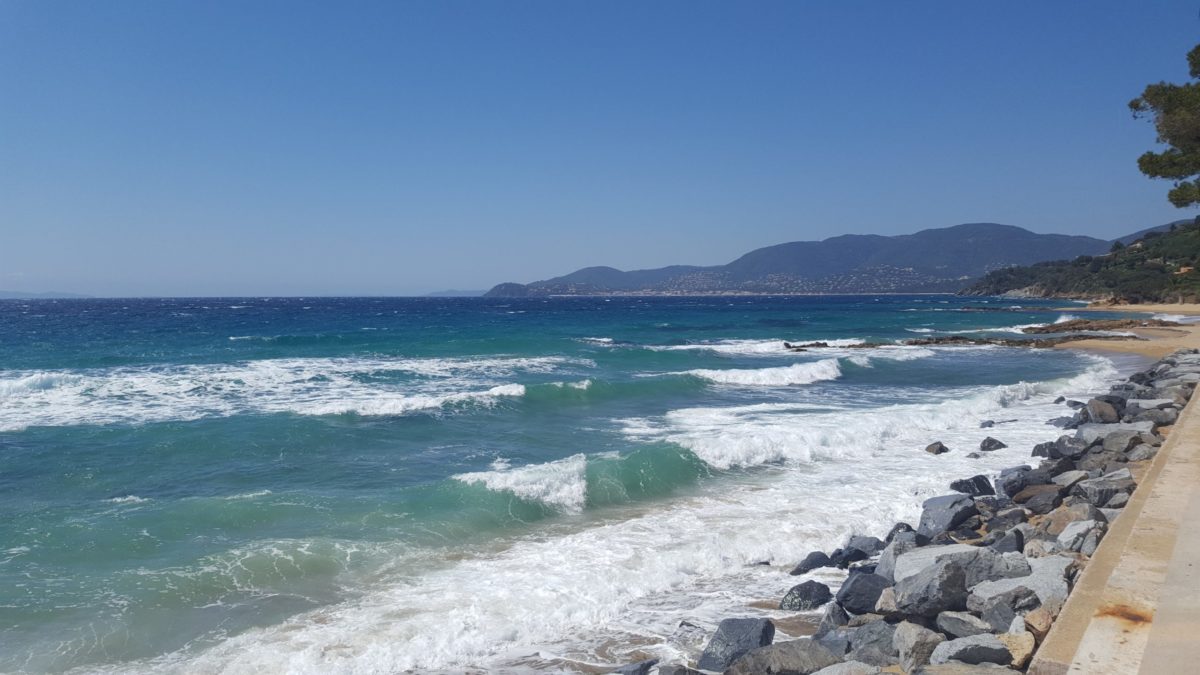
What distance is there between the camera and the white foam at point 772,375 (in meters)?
26.1

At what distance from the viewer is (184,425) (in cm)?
1667

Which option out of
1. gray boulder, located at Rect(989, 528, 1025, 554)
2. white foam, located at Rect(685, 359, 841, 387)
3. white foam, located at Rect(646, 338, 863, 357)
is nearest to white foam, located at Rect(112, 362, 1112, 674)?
gray boulder, located at Rect(989, 528, 1025, 554)

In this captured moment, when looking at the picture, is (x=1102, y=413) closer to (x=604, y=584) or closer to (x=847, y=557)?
(x=847, y=557)

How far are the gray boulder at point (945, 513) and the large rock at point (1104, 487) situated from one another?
4.16 ft

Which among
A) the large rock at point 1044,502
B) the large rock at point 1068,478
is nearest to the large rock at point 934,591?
the large rock at point 1044,502

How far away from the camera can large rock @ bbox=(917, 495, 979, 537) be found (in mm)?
8820

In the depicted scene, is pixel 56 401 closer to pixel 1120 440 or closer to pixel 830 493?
pixel 830 493

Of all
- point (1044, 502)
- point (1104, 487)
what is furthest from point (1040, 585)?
point (1044, 502)

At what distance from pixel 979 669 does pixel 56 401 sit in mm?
23031

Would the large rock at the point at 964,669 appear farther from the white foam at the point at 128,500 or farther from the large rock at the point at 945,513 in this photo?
the white foam at the point at 128,500

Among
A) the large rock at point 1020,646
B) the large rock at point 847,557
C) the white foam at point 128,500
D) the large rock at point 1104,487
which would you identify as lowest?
the white foam at point 128,500

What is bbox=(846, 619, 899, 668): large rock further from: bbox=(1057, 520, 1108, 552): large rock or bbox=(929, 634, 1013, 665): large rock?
bbox=(1057, 520, 1108, 552): large rock

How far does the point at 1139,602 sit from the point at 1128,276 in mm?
108242

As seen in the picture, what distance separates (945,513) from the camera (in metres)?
8.99
